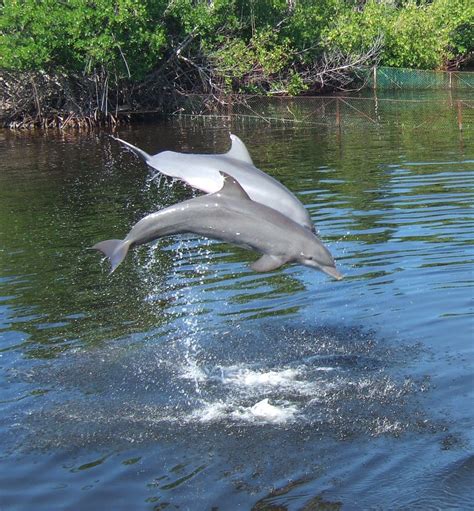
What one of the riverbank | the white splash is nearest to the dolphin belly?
the white splash

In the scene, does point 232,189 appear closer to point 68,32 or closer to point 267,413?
point 267,413

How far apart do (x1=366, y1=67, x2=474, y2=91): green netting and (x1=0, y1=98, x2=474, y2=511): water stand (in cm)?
2537

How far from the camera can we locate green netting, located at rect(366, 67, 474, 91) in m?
43.1

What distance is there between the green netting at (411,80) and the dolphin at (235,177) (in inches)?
1384

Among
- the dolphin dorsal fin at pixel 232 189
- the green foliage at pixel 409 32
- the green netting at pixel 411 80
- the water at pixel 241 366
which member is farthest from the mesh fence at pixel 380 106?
the dolphin dorsal fin at pixel 232 189

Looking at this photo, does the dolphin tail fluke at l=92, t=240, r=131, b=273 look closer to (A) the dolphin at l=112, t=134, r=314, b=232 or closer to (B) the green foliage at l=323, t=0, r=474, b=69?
(A) the dolphin at l=112, t=134, r=314, b=232

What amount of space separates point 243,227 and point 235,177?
474 millimetres

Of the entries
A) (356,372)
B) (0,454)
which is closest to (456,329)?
(356,372)

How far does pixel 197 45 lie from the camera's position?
126 feet

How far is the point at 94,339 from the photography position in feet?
37.6

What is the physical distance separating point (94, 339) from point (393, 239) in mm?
5702

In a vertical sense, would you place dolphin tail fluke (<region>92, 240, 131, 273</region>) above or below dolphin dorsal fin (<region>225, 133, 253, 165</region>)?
below

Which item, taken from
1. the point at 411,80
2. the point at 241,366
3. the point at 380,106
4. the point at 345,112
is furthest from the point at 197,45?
the point at 241,366

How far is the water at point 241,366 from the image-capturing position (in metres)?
7.85
